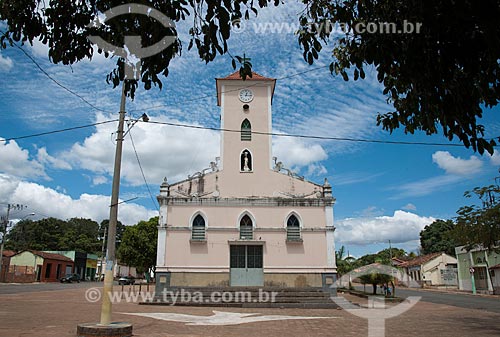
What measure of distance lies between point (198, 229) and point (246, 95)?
308 inches

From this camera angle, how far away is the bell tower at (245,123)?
894 inches

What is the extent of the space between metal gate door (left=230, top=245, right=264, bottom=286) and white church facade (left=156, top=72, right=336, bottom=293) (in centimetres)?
5

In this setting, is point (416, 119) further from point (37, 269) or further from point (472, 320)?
point (37, 269)

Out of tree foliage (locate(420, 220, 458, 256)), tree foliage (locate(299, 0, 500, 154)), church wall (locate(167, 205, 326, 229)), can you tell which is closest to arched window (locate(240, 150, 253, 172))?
church wall (locate(167, 205, 326, 229))

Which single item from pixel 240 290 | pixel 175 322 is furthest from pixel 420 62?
pixel 240 290

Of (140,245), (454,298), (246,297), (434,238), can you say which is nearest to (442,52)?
(246,297)

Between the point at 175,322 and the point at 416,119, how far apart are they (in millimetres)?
9970

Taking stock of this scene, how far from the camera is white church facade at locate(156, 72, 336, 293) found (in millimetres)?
20938

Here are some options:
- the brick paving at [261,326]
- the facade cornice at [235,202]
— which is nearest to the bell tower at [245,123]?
the facade cornice at [235,202]

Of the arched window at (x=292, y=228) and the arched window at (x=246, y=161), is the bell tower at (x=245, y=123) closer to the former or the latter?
the arched window at (x=246, y=161)

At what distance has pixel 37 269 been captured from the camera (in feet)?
166

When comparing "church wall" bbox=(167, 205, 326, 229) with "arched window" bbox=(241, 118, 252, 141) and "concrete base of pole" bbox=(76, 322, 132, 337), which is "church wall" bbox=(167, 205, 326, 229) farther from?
"concrete base of pole" bbox=(76, 322, 132, 337)

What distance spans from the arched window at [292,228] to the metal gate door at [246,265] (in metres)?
1.59

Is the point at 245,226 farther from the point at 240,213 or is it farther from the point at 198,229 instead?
the point at 198,229
